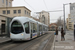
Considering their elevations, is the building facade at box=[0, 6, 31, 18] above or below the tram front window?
above

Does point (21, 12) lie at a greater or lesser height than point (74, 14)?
greater

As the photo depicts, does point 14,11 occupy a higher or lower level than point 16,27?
higher

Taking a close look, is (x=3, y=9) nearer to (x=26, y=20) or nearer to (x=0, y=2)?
(x=0, y=2)

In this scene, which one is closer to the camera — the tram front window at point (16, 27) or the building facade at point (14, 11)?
the tram front window at point (16, 27)

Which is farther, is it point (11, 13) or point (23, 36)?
point (11, 13)

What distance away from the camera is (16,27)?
13.9 metres

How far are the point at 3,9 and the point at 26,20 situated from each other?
140ft

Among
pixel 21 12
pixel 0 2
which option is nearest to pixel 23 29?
pixel 21 12

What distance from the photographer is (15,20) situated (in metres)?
14.2

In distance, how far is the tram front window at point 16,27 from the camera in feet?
44.9

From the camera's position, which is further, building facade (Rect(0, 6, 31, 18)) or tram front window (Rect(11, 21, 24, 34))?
building facade (Rect(0, 6, 31, 18))

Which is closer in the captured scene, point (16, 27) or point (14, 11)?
point (16, 27)

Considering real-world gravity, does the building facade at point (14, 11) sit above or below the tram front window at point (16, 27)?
above

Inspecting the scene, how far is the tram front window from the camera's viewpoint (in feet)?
44.9
